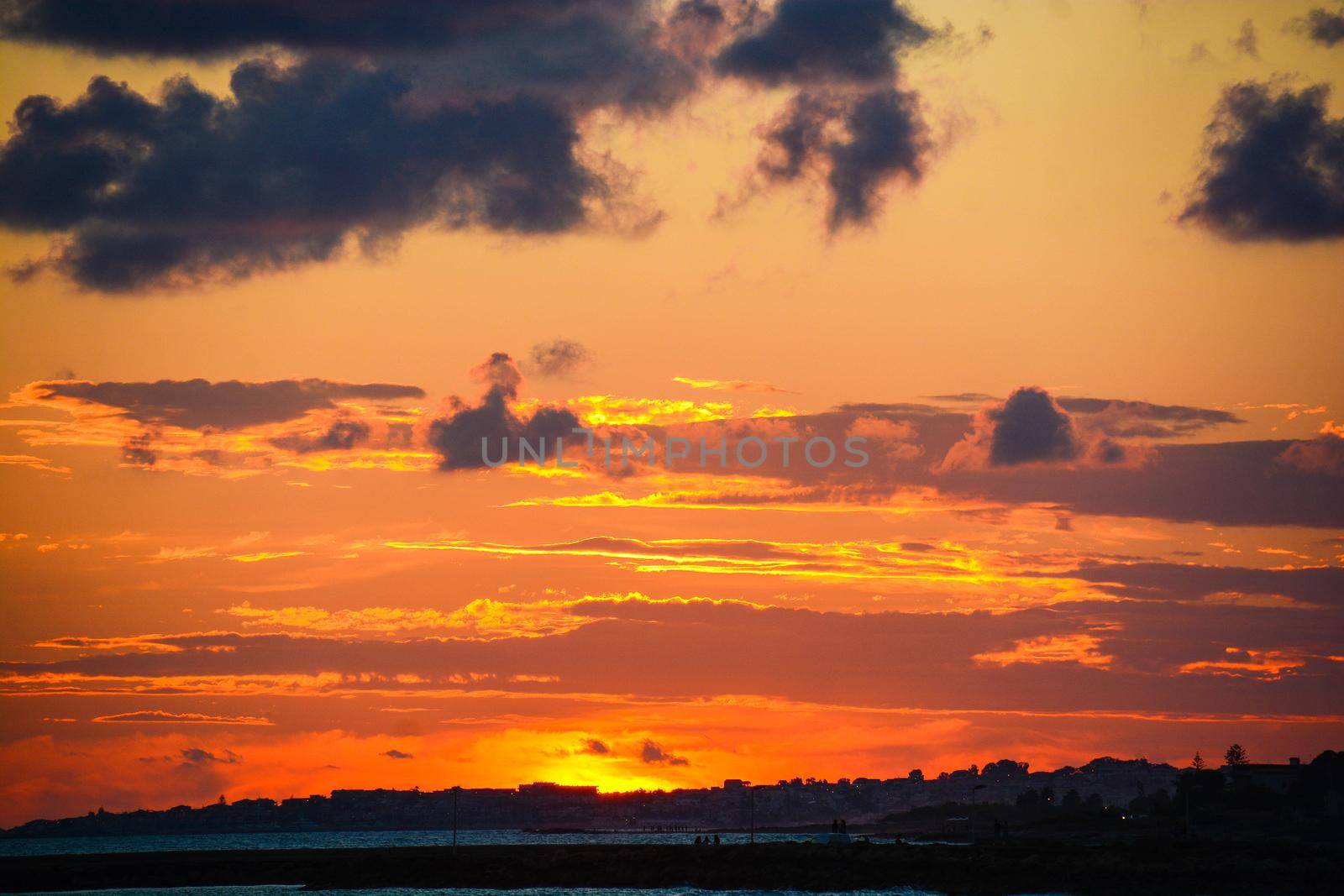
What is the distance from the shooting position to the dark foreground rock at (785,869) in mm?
118062

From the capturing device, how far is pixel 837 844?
150375 millimetres

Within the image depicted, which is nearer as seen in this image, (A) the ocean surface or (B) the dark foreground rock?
(B) the dark foreground rock

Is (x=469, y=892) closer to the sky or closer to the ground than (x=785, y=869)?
closer to the ground

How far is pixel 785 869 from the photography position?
132750mm

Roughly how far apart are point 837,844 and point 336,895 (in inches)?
2011

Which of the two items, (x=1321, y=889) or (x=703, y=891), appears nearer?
(x=1321, y=889)

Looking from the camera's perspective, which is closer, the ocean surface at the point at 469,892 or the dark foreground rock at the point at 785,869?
the dark foreground rock at the point at 785,869

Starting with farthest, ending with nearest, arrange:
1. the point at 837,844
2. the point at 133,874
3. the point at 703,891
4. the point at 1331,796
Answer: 1. the point at 1331,796
2. the point at 837,844
3. the point at 133,874
4. the point at 703,891

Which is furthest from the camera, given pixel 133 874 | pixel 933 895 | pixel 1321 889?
pixel 133 874

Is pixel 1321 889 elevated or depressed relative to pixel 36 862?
elevated

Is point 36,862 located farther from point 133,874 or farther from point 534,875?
point 534,875

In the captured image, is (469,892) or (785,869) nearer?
(469,892)

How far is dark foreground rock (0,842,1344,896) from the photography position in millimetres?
118062

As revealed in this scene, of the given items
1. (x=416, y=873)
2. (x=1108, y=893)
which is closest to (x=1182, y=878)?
(x=1108, y=893)
